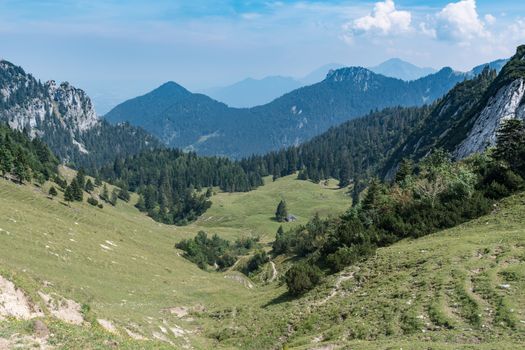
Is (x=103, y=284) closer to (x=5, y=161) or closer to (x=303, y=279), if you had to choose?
(x=303, y=279)

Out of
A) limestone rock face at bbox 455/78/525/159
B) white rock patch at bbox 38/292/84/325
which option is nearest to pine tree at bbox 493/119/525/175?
white rock patch at bbox 38/292/84/325

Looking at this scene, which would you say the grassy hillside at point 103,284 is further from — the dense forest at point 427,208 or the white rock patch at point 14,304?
the dense forest at point 427,208

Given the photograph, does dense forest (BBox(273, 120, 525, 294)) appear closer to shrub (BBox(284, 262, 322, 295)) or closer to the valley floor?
shrub (BBox(284, 262, 322, 295))

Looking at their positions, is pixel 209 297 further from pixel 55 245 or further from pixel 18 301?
pixel 18 301

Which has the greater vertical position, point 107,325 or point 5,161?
point 5,161

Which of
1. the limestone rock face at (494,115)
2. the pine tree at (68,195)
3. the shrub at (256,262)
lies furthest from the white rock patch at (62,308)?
the limestone rock face at (494,115)

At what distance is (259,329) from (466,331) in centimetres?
1833

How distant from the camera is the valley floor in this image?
24.1 m

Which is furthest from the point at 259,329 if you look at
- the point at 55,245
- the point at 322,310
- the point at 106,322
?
the point at 55,245

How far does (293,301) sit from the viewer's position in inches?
1670

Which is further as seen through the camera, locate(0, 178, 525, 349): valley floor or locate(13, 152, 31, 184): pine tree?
locate(13, 152, 31, 184): pine tree

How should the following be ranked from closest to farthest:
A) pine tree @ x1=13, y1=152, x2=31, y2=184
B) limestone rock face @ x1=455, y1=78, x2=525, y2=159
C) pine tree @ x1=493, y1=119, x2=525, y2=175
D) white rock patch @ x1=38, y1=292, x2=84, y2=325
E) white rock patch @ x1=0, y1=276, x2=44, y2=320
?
white rock patch @ x1=0, y1=276, x2=44, y2=320 → white rock patch @ x1=38, y1=292, x2=84, y2=325 → pine tree @ x1=493, y1=119, x2=525, y2=175 → pine tree @ x1=13, y1=152, x2=31, y2=184 → limestone rock face @ x1=455, y1=78, x2=525, y2=159

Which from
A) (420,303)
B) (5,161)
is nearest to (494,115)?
(420,303)

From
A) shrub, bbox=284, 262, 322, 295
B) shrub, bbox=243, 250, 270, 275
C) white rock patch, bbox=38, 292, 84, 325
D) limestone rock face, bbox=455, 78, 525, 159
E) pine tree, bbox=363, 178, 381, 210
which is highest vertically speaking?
limestone rock face, bbox=455, 78, 525, 159
